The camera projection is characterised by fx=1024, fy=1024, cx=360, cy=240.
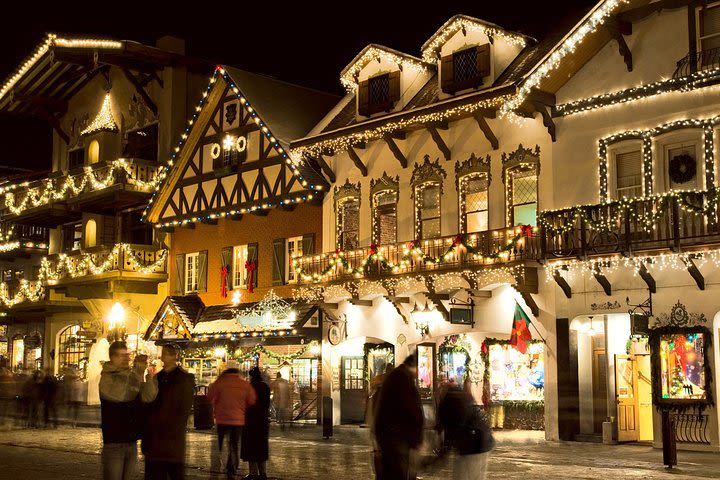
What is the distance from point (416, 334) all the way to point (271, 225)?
7474 millimetres

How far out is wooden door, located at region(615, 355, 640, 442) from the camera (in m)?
24.9

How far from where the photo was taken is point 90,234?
41.0 metres

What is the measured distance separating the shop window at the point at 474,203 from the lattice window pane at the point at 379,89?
3903mm

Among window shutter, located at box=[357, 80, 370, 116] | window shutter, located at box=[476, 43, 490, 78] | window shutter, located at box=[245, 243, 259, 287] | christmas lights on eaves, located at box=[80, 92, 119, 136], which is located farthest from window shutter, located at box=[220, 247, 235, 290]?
window shutter, located at box=[476, 43, 490, 78]

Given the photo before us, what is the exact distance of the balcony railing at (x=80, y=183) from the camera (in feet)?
123

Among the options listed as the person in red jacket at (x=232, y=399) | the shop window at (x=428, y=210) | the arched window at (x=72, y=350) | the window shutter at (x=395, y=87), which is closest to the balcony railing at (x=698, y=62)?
the shop window at (x=428, y=210)

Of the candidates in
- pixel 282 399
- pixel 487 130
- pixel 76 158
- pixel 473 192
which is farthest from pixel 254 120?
pixel 76 158

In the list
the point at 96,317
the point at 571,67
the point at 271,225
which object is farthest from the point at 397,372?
the point at 96,317

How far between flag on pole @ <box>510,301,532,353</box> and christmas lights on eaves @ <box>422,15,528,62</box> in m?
7.21

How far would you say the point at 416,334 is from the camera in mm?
29234

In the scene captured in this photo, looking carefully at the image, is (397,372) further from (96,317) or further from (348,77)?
(96,317)

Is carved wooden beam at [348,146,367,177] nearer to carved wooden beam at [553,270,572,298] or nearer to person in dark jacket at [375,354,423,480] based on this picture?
carved wooden beam at [553,270,572,298]

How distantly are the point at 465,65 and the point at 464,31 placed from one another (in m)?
0.91

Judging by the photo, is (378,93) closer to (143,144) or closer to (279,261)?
(279,261)
